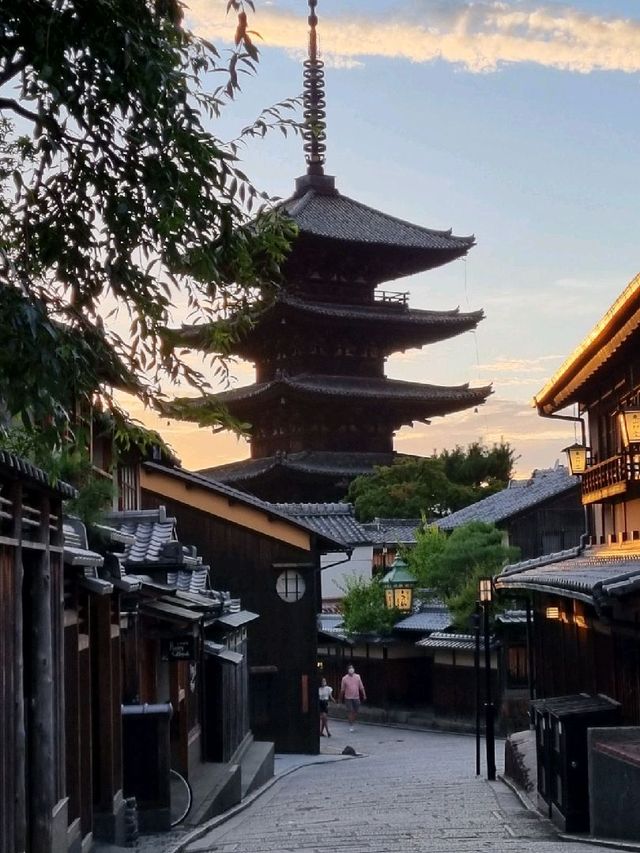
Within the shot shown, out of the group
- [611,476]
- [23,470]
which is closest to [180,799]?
[23,470]

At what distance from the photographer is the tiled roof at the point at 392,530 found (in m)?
55.8

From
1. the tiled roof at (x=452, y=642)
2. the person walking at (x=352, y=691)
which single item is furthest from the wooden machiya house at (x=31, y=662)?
the person walking at (x=352, y=691)

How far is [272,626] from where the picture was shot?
109ft

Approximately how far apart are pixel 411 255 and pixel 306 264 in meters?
4.56

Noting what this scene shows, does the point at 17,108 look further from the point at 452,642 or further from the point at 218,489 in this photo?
the point at 452,642

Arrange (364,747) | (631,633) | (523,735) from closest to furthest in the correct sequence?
1. (631,633)
2. (523,735)
3. (364,747)

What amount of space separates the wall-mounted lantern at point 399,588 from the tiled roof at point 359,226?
1615 centimetres

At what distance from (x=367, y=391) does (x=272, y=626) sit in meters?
23.9

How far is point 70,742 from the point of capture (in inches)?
494

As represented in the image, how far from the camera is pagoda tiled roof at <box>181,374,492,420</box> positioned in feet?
179

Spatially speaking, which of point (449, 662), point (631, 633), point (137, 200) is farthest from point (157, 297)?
point (449, 662)

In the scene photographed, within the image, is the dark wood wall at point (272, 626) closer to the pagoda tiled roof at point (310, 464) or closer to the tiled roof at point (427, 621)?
the tiled roof at point (427, 621)

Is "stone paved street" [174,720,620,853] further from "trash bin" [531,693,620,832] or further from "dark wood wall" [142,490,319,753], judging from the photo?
"dark wood wall" [142,490,319,753]

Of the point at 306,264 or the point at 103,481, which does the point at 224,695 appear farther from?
the point at 306,264
